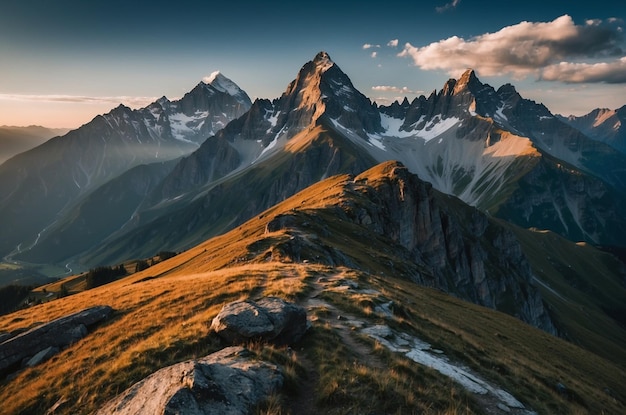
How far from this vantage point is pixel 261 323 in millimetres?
15852

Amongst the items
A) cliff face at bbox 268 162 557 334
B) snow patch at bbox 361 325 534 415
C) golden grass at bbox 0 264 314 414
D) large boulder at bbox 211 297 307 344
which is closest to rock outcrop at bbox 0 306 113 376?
golden grass at bbox 0 264 314 414

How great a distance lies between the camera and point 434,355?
18.1 meters

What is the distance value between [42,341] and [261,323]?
1358 centimetres

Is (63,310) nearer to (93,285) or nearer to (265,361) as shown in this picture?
(265,361)

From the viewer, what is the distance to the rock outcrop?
18719 millimetres

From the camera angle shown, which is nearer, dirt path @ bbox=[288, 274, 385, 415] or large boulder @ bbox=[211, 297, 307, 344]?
dirt path @ bbox=[288, 274, 385, 415]

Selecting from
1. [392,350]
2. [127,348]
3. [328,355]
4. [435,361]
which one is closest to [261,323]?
[328,355]

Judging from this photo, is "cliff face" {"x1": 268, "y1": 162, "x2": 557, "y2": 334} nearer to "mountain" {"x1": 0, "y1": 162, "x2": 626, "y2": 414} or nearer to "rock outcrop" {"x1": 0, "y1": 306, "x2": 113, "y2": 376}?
"mountain" {"x1": 0, "y1": 162, "x2": 626, "y2": 414}

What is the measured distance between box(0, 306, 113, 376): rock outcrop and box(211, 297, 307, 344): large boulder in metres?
10.1

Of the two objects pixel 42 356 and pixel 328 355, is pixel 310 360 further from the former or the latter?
pixel 42 356

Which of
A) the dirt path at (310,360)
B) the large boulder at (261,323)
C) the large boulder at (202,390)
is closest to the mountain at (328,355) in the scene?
the dirt path at (310,360)

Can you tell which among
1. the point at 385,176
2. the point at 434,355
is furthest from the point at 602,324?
the point at 434,355

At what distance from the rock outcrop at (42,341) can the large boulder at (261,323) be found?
10.1 m

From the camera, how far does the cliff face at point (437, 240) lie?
87.8 metres
